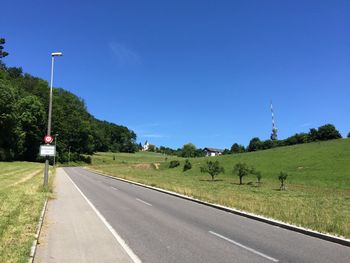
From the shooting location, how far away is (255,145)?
13612 centimetres

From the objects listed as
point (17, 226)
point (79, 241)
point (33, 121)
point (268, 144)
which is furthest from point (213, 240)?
point (268, 144)

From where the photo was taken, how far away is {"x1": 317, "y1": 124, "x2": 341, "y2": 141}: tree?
364ft

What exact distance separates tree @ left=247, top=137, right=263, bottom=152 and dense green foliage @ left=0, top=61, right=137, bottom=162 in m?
52.5

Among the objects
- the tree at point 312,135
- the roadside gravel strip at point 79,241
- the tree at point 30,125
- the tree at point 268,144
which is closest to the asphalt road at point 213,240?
the roadside gravel strip at point 79,241

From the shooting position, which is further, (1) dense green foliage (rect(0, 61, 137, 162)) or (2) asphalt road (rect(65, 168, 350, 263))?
(1) dense green foliage (rect(0, 61, 137, 162))

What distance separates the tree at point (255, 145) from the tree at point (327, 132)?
22220 mm

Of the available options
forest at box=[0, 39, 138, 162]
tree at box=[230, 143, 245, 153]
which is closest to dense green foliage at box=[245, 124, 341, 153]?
tree at box=[230, 143, 245, 153]

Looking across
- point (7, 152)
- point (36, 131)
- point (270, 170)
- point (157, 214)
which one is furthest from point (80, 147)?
point (157, 214)

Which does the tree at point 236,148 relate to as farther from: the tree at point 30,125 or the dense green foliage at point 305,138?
the tree at point 30,125

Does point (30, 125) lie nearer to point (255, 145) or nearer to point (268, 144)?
point (268, 144)

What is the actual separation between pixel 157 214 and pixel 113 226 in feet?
11.8

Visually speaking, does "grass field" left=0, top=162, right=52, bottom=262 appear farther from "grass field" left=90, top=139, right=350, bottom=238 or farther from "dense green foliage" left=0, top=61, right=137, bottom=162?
"dense green foliage" left=0, top=61, right=137, bottom=162

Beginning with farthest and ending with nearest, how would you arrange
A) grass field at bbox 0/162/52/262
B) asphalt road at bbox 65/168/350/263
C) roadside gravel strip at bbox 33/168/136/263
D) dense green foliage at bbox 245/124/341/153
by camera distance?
dense green foliage at bbox 245/124/341/153 < asphalt road at bbox 65/168/350/263 < roadside gravel strip at bbox 33/168/136/263 < grass field at bbox 0/162/52/262

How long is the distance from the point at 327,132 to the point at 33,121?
245 ft
